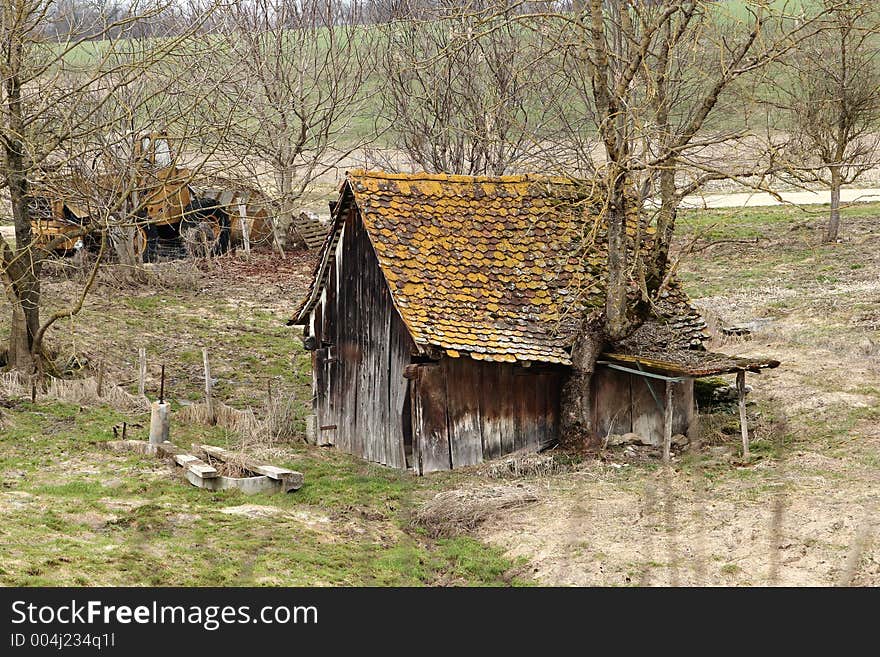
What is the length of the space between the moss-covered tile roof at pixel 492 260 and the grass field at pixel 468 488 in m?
1.77

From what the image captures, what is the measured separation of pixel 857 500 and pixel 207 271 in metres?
21.2

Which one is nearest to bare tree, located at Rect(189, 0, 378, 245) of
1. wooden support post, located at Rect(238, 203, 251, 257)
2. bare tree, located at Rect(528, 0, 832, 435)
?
wooden support post, located at Rect(238, 203, 251, 257)

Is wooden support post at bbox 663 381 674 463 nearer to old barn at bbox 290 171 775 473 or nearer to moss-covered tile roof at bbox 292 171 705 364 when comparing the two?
old barn at bbox 290 171 775 473

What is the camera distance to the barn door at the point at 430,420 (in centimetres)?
1427

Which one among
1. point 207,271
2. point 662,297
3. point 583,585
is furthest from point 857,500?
point 207,271

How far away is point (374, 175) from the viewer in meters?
15.8

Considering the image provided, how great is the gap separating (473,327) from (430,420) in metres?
1.42

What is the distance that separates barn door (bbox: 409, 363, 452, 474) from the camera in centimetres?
1427

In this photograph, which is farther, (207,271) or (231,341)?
(207,271)

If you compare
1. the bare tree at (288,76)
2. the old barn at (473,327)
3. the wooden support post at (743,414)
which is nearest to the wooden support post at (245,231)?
the bare tree at (288,76)

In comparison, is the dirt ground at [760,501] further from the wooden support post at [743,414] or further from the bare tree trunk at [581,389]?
the bare tree trunk at [581,389]

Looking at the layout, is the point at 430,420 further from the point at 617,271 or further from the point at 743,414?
the point at 743,414

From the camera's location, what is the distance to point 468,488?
13219 mm
